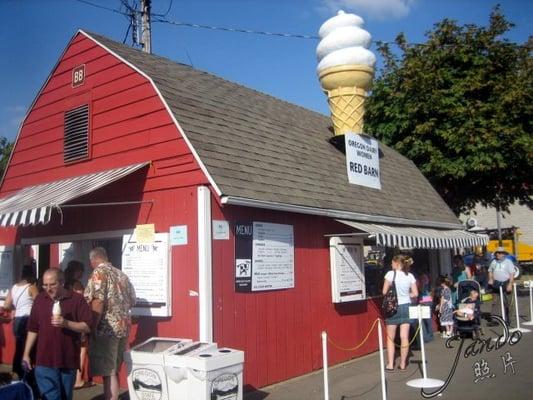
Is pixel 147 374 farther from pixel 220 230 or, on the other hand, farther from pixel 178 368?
pixel 220 230

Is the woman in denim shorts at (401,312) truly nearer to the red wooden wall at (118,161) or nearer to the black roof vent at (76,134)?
the red wooden wall at (118,161)

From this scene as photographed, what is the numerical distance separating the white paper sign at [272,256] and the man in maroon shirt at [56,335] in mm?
2632

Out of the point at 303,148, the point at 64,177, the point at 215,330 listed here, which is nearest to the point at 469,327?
the point at 303,148

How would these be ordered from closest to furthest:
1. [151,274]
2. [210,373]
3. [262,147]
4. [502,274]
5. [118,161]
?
[210,373]
[151,274]
[118,161]
[262,147]
[502,274]

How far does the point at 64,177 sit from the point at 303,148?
4383 mm

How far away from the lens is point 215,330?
22.1 feet

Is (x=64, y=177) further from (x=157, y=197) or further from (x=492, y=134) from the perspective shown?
(x=492, y=134)

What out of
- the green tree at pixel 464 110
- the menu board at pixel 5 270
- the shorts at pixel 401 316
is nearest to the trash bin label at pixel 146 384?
the shorts at pixel 401 316

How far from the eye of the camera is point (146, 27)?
55.6 feet

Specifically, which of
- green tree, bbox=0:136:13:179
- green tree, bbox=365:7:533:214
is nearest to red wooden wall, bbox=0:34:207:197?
green tree, bbox=365:7:533:214

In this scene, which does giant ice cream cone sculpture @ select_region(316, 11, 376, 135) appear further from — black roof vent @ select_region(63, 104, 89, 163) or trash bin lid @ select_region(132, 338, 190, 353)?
trash bin lid @ select_region(132, 338, 190, 353)

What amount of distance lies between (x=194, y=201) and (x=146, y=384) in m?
2.34

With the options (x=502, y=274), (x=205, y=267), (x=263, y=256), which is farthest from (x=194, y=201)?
(x=502, y=274)

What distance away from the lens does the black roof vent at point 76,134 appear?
8.73 metres
